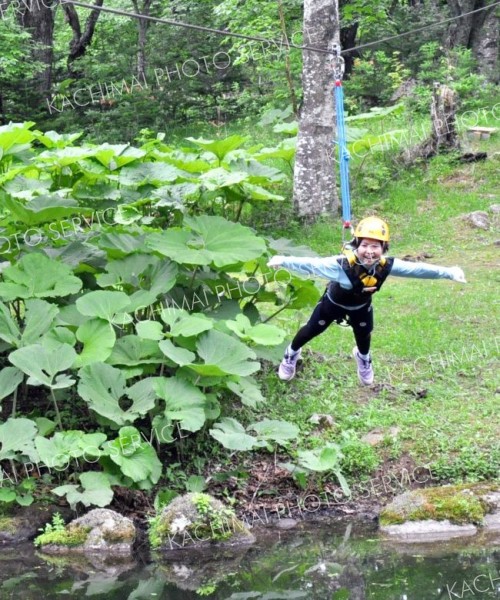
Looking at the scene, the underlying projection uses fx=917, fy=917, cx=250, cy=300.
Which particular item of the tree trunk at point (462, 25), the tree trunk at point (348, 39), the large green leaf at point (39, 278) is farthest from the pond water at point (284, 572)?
the tree trunk at point (462, 25)

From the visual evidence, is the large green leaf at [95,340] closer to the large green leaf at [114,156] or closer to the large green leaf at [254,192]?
the large green leaf at [114,156]

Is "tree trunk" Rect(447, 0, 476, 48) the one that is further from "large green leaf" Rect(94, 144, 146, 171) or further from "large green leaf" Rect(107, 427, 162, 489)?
"large green leaf" Rect(107, 427, 162, 489)

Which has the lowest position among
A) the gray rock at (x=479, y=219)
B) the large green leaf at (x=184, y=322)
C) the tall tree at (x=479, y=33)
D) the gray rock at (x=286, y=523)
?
the gray rock at (x=286, y=523)

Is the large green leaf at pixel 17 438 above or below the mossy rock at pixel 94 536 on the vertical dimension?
above

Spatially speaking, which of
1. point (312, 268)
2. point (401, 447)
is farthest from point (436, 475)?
point (312, 268)

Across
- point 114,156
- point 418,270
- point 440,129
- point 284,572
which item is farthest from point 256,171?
point 440,129

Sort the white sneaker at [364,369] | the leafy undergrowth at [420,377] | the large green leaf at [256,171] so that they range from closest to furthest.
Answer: the leafy undergrowth at [420,377], the white sneaker at [364,369], the large green leaf at [256,171]

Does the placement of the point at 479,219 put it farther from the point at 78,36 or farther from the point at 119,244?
the point at 78,36

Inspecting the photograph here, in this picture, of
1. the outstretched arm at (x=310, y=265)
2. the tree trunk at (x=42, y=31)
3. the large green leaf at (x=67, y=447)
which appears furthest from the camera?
the tree trunk at (x=42, y=31)

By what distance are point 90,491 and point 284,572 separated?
51.3 inches

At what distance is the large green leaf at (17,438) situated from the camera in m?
5.25

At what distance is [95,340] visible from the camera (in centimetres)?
577

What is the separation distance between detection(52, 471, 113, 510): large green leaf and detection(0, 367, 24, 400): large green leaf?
2.25ft

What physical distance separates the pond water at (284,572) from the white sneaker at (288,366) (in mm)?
1664
